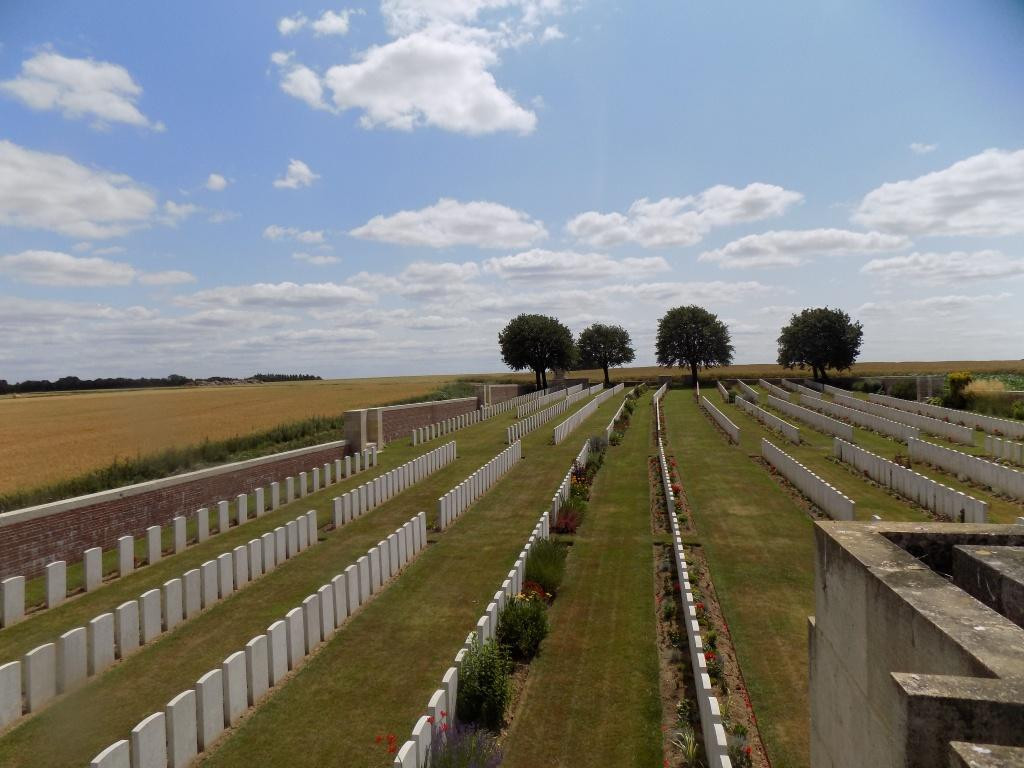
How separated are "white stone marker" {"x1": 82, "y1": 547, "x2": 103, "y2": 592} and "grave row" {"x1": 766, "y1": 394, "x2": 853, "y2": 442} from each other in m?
29.3

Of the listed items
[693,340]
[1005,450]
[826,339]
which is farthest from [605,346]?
[1005,450]

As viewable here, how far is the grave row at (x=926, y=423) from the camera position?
28438 millimetres

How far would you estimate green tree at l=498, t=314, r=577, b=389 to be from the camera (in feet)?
241

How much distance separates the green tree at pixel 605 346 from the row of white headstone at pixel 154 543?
2819 inches

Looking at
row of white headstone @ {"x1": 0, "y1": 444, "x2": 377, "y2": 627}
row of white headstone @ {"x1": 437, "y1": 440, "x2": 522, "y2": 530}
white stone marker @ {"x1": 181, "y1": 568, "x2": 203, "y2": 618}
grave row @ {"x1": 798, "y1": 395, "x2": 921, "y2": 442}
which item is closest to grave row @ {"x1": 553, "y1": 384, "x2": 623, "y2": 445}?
row of white headstone @ {"x1": 437, "y1": 440, "x2": 522, "y2": 530}

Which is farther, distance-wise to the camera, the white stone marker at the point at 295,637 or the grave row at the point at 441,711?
the white stone marker at the point at 295,637

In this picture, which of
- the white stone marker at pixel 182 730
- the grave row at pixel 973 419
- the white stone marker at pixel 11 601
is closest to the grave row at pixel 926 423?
the grave row at pixel 973 419

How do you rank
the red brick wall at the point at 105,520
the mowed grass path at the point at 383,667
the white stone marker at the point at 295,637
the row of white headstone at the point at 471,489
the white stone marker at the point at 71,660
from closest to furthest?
1. the mowed grass path at the point at 383,667
2. the white stone marker at the point at 71,660
3. the white stone marker at the point at 295,637
4. the red brick wall at the point at 105,520
5. the row of white headstone at the point at 471,489

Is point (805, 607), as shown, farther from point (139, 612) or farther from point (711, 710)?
point (139, 612)

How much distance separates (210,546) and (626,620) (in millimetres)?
10312

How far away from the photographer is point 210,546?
15414 mm

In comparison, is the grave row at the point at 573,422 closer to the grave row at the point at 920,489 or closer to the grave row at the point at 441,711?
the grave row at the point at 920,489

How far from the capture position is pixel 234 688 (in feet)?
25.0

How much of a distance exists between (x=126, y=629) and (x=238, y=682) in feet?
9.76
